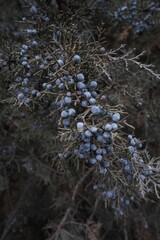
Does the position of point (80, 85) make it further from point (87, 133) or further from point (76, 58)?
point (87, 133)

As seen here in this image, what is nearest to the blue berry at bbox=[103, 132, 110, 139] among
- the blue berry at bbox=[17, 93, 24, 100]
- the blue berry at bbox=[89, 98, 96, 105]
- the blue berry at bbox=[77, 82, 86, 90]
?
the blue berry at bbox=[89, 98, 96, 105]

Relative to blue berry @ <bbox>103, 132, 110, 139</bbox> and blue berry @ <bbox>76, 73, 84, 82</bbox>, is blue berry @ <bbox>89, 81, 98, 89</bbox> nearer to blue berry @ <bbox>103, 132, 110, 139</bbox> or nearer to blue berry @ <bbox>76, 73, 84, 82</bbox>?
blue berry @ <bbox>76, 73, 84, 82</bbox>

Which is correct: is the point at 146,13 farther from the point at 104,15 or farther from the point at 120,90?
the point at 120,90

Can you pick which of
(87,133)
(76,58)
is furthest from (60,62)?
(87,133)

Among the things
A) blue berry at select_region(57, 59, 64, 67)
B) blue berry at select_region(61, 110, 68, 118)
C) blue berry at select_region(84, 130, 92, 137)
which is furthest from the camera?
blue berry at select_region(57, 59, 64, 67)

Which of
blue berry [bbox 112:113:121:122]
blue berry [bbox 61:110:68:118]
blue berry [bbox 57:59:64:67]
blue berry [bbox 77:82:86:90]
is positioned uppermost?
blue berry [bbox 57:59:64:67]

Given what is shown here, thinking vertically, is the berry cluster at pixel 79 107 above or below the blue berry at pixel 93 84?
below

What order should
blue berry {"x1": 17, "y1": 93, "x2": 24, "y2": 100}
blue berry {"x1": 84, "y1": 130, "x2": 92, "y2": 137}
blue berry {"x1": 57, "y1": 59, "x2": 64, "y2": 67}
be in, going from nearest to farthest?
blue berry {"x1": 84, "y1": 130, "x2": 92, "y2": 137} → blue berry {"x1": 57, "y1": 59, "x2": 64, "y2": 67} → blue berry {"x1": 17, "y1": 93, "x2": 24, "y2": 100}

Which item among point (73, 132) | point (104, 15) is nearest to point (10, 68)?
point (73, 132)

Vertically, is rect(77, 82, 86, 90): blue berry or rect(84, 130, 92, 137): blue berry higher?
rect(77, 82, 86, 90): blue berry

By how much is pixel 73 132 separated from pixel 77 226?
2.07m

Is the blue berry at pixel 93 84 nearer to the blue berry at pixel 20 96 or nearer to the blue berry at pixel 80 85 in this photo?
the blue berry at pixel 80 85

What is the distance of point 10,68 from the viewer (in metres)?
2.09

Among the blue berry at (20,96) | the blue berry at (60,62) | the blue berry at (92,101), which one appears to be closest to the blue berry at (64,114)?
the blue berry at (92,101)
